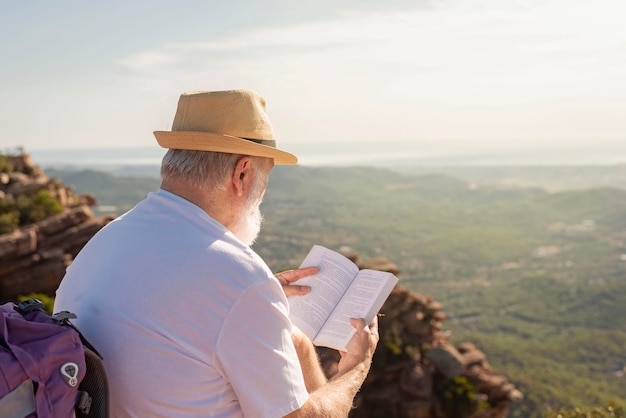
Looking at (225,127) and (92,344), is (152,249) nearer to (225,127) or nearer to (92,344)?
(92,344)

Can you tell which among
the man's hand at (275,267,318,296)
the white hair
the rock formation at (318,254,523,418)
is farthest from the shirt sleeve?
the rock formation at (318,254,523,418)

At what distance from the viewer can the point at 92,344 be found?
207 cm

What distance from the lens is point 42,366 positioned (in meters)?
1.77

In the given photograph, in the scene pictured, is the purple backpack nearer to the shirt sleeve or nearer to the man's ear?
the shirt sleeve

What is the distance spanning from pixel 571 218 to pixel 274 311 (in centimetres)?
20359

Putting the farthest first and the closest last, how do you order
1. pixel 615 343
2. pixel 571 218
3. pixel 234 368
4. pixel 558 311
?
1. pixel 571 218
2. pixel 558 311
3. pixel 615 343
4. pixel 234 368

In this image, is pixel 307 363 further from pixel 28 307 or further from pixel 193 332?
pixel 28 307

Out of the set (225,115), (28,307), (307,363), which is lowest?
(307,363)

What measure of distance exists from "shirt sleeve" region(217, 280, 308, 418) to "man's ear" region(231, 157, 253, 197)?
0.48m

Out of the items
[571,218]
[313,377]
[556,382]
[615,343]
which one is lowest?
[571,218]

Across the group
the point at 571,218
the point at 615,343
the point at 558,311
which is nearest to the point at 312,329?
the point at 615,343

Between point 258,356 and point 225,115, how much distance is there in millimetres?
947

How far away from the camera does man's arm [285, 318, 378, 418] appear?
7.11 ft

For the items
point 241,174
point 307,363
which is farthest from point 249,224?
point 307,363
